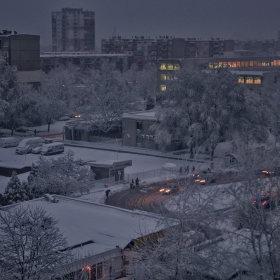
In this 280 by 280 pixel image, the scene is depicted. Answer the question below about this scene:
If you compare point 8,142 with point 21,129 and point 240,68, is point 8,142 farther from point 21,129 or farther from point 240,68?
point 240,68

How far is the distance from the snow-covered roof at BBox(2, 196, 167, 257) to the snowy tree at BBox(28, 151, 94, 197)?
85.6 inches

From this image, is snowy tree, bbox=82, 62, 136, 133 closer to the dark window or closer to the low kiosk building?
the dark window

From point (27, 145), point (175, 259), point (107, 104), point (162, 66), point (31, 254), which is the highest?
point (162, 66)

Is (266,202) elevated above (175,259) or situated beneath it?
situated beneath

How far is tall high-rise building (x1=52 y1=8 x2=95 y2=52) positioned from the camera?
166 m

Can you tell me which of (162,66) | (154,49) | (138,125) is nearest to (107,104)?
(138,125)

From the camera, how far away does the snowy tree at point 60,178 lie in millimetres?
22219

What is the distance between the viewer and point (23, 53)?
48156 mm

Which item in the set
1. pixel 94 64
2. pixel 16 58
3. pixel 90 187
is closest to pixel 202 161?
pixel 90 187

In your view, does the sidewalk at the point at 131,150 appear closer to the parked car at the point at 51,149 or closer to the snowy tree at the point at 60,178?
the parked car at the point at 51,149

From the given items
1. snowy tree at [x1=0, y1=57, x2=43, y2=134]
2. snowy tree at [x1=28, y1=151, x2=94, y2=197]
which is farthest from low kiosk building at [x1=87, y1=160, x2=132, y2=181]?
snowy tree at [x1=0, y1=57, x2=43, y2=134]

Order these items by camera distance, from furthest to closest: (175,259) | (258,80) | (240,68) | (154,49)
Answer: (154,49)
(240,68)
(258,80)
(175,259)

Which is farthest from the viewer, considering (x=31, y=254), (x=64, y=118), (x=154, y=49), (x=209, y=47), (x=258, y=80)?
(x=154, y=49)

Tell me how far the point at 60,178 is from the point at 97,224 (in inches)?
252
